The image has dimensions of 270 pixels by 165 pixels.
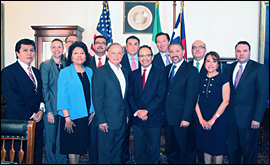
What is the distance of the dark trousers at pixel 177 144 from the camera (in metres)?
2.89

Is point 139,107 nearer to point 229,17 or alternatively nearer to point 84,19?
point 84,19

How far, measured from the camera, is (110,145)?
109 inches

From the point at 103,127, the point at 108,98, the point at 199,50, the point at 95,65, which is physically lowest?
the point at 103,127

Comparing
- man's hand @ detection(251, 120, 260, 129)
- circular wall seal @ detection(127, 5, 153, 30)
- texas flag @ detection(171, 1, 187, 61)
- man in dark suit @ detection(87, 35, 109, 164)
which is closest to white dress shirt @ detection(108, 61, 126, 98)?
man in dark suit @ detection(87, 35, 109, 164)

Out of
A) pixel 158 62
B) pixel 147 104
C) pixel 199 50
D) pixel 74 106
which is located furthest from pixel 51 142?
pixel 199 50

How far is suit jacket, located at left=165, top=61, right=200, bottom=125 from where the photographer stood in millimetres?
2787

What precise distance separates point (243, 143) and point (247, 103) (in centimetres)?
48

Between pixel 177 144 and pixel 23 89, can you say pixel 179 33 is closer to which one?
pixel 177 144

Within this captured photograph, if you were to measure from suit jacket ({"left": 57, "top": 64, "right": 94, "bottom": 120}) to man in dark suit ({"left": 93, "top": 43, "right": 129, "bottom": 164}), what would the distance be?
5.9 inches

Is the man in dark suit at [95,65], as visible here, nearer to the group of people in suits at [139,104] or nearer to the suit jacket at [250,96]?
the group of people in suits at [139,104]

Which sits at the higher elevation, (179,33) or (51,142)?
(179,33)

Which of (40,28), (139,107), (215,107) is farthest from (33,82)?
(40,28)

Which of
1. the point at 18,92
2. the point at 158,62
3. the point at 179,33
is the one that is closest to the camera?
the point at 18,92

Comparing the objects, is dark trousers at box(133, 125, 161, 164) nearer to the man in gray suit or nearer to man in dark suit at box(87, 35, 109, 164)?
man in dark suit at box(87, 35, 109, 164)
